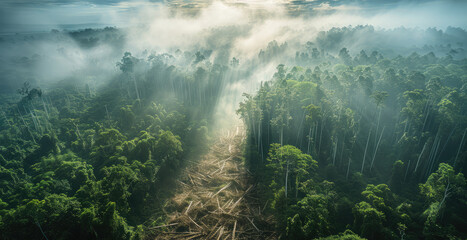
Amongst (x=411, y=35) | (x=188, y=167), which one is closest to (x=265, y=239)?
(x=188, y=167)

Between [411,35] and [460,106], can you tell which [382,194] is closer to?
[460,106]

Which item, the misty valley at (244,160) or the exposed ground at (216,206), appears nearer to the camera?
the misty valley at (244,160)

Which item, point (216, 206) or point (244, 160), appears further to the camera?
point (244, 160)

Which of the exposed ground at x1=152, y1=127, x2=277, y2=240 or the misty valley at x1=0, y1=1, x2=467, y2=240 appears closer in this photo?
the misty valley at x1=0, y1=1, x2=467, y2=240
